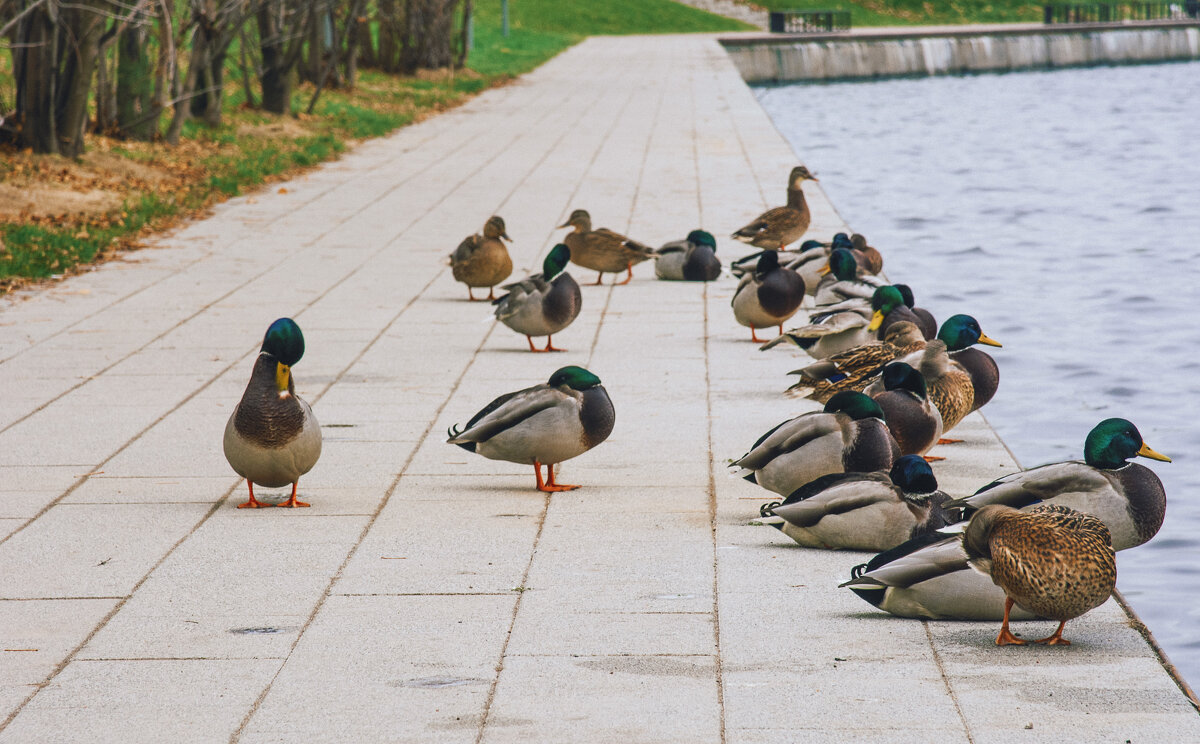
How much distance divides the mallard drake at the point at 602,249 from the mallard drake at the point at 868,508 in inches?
248

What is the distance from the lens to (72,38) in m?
14.8

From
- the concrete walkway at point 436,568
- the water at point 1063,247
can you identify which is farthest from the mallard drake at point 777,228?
the concrete walkway at point 436,568

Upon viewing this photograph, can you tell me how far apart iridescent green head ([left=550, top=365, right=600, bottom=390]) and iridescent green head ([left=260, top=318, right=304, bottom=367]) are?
105 cm

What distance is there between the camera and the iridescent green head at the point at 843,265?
919 centimetres

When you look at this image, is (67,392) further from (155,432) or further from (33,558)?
(33,558)

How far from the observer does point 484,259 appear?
10.5m

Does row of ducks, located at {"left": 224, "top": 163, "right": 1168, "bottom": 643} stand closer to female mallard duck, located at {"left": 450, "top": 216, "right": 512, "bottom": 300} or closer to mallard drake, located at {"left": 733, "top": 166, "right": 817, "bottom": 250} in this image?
female mallard duck, located at {"left": 450, "top": 216, "right": 512, "bottom": 300}

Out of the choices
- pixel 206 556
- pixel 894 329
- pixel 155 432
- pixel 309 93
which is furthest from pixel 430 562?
pixel 309 93

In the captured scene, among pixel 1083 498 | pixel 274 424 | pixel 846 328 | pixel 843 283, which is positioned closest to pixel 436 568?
pixel 274 424

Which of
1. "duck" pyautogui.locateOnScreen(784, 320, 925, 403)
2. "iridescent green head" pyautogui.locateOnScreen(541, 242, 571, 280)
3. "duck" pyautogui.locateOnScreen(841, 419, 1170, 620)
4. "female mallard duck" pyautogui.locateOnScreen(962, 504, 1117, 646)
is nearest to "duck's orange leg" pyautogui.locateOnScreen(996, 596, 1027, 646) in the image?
"female mallard duck" pyautogui.locateOnScreen(962, 504, 1117, 646)

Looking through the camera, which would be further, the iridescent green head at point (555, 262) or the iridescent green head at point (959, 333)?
the iridescent green head at point (555, 262)

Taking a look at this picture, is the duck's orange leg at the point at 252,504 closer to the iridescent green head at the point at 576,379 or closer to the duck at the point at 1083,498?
the iridescent green head at the point at 576,379

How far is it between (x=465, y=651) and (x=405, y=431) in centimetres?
287

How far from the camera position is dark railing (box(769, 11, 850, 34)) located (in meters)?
53.2
